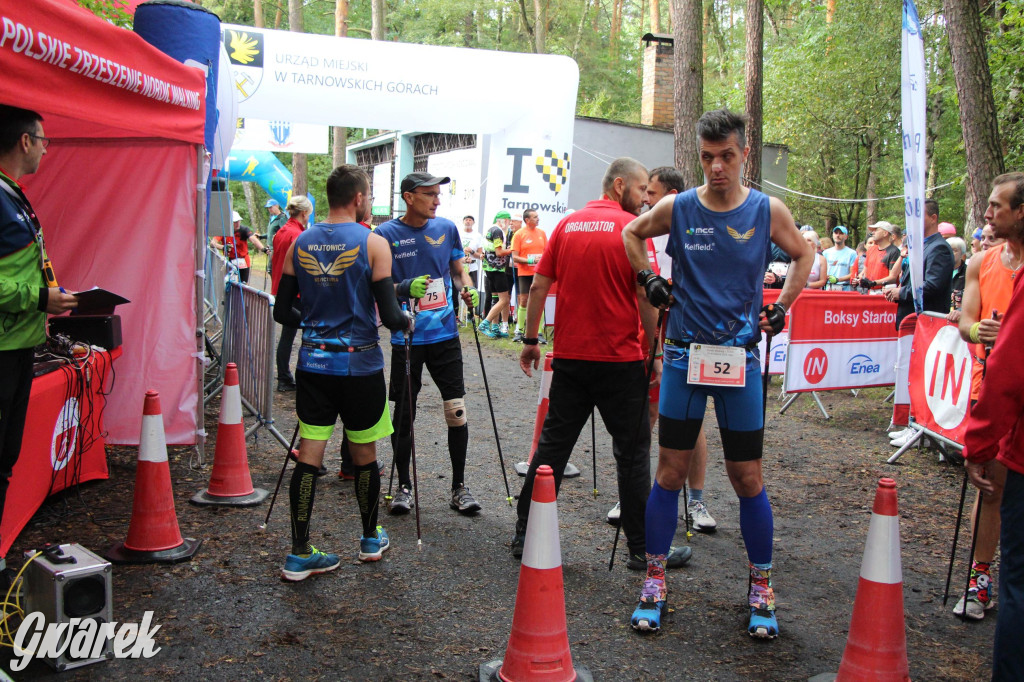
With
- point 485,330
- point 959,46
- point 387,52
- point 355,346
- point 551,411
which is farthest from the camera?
point 485,330

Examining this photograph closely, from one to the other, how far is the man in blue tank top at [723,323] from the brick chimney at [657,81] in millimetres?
16388

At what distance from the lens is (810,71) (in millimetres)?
25109

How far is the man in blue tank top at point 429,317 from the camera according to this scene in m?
4.93

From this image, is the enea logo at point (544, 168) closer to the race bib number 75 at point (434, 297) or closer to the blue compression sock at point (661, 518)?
the race bib number 75 at point (434, 297)

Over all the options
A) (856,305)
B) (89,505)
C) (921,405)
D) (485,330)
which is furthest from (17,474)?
(485,330)

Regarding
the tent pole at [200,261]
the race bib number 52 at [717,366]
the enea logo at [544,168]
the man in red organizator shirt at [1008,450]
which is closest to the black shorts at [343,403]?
the race bib number 52 at [717,366]

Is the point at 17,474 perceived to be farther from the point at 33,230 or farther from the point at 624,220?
the point at 624,220

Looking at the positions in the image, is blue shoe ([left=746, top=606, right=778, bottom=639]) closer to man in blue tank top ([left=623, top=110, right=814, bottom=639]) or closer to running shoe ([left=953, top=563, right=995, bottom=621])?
man in blue tank top ([left=623, top=110, right=814, bottom=639])

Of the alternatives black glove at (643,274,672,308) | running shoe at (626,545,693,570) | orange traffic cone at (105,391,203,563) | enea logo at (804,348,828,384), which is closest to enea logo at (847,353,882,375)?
enea logo at (804,348,828,384)

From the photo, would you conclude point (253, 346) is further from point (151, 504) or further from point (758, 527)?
point (758, 527)

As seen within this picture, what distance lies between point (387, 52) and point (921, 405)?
8572 millimetres

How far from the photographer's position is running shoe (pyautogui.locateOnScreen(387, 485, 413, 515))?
5051 mm

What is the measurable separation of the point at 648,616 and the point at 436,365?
214 cm

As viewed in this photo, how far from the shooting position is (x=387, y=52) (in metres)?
11.7
